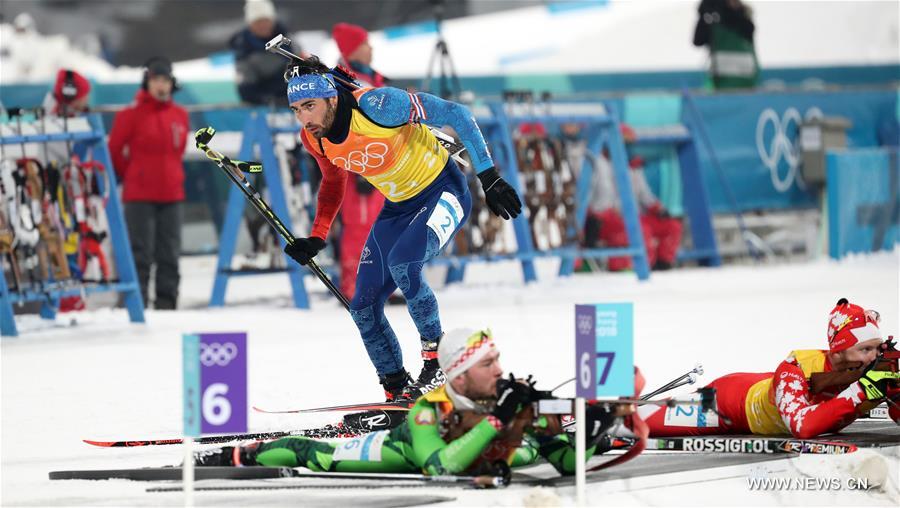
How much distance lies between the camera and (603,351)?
5.38 meters

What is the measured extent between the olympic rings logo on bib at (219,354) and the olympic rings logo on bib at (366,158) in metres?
2.52

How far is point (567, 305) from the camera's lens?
13.1 m

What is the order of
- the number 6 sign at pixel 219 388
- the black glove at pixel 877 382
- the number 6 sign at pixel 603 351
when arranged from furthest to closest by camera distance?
1. the black glove at pixel 877 382
2. the number 6 sign at pixel 603 351
3. the number 6 sign at pixel 219 388

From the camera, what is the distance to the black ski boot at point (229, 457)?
19.8 ft

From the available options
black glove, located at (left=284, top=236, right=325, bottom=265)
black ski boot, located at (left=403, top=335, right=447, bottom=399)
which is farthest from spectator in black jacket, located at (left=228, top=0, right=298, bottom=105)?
black ski boot, located at (left=403, top=335, right=447, bottom=399)

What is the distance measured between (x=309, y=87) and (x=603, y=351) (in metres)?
2.47

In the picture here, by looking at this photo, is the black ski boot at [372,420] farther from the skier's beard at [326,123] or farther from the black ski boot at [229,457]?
the skier's beard at [326,123]

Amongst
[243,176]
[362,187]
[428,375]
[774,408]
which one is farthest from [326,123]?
[362,187]

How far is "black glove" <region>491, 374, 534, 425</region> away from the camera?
18.3ft

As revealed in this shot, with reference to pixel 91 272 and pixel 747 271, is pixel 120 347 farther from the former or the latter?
pixel 747 271

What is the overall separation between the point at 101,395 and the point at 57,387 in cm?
49

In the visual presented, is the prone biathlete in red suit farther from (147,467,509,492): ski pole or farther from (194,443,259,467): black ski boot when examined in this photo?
(194,443,259,467): black ski boot

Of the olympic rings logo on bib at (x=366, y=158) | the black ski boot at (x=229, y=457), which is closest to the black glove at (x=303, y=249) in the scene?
the olympic rings logo on bib at (x=366, y=158)

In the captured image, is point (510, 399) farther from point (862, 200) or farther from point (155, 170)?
point (862, 200)
